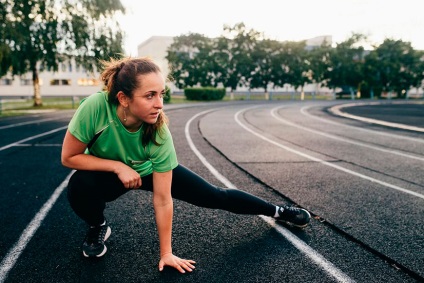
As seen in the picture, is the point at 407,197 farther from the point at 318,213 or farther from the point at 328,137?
the point at 328,137

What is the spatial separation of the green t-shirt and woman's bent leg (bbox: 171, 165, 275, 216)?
0.32 metres

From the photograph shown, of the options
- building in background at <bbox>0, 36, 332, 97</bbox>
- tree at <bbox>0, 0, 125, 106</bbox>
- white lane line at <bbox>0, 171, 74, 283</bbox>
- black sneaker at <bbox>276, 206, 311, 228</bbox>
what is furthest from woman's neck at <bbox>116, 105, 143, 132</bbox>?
building in background at <bbox>0, 36, 332, 97</bbox>

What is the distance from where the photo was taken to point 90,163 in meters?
2.45

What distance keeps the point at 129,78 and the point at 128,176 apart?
0.75m

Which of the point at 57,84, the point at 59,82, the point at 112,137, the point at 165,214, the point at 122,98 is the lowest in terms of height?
the point at 165,214

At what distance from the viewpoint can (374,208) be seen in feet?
13.2

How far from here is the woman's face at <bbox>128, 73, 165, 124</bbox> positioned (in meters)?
2.17

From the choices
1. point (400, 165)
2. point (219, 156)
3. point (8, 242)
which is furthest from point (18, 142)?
point (400, 165)

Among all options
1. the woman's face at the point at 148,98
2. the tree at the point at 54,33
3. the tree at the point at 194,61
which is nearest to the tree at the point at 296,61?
the tree at the point at 194,61

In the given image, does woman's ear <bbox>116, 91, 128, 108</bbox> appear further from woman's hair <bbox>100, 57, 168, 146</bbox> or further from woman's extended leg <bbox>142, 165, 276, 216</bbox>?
woman's extended leg <bbox>142, 165, 276, 216</bbox>

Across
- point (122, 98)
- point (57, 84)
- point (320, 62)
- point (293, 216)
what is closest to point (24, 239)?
point (122, 98)

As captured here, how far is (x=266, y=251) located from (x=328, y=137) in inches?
311

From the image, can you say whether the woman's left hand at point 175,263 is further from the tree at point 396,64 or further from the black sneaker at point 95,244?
the tree at point 396,64

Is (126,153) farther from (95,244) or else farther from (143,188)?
(95,244)
